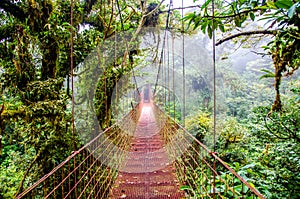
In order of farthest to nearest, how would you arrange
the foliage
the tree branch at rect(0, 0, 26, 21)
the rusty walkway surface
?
the tree branch at rect(0, 0, 26, 21) < the rusty walkway surface < the foliage

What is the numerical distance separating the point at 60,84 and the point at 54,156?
736 mm

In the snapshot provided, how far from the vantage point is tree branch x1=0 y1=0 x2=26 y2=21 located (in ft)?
8.30

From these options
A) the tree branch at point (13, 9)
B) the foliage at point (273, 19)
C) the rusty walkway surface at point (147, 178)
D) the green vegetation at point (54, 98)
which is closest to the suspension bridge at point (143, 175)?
the rusty walkway surface at point (147, 178)

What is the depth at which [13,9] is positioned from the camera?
255 centimetres

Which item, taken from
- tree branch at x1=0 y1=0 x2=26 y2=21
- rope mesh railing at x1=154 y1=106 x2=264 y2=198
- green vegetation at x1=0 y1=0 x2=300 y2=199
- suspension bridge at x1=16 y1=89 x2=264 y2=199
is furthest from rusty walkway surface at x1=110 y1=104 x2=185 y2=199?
tree branch at x1=0 y1=0 x2=26 y2=21

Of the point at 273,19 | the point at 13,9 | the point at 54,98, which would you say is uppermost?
the point at 13,9

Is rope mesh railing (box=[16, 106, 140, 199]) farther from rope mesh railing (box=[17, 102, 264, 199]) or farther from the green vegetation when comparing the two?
the green vegetation

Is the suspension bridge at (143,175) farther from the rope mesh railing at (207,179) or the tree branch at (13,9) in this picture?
the tree branch at (13,9)

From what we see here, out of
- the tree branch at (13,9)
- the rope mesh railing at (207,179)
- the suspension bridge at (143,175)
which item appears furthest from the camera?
the tree branch at (13,9)

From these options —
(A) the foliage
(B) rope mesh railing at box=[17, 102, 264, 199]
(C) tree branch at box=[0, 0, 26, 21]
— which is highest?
(C) tree branch at box=[0, 0, 26, 21]

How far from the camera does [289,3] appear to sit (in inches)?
24.5

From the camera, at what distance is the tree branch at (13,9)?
8.30 ft

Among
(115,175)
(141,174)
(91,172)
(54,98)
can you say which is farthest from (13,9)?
(141,174)

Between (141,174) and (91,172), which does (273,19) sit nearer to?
(141,174)
